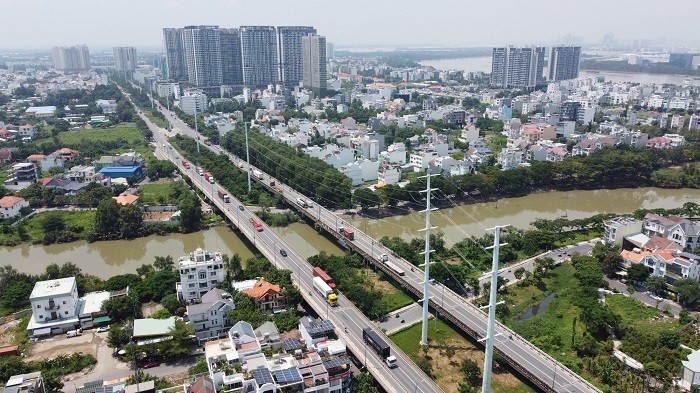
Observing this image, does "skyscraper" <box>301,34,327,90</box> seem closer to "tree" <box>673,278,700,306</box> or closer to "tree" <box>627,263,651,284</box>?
"tree" <box>627,263,651,284</box>

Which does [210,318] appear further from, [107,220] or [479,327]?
[107,220]

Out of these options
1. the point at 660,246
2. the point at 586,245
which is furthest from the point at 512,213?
the point at 660,246

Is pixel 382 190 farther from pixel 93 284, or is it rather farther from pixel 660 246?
pixel 93 284

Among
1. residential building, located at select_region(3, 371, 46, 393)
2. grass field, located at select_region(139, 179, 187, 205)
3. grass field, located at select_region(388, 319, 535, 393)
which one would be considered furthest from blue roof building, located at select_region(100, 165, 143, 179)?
grass field, located at select_region(388, 319, 535, 393)

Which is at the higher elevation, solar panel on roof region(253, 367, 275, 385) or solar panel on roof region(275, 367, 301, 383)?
solar panel on roof region(253, 367, 275, 385)

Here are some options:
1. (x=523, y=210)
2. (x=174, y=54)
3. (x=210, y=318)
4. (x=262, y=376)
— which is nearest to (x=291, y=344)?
(x=262, y=376)

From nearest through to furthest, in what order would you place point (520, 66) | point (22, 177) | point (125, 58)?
point (22, 177) < point (520, 66) < point (125, 58)
